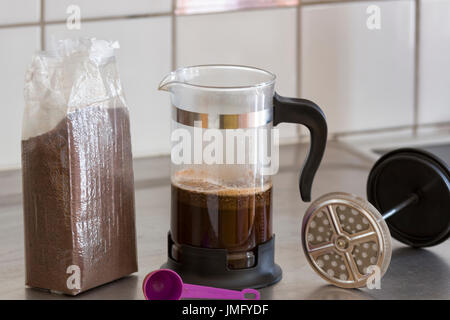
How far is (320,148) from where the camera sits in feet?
2.59

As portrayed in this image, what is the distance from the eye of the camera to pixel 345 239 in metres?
0.75

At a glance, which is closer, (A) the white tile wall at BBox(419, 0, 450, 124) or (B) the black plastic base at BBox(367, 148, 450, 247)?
(B) the black plastic base at BBox(367, 148, 450, 247)

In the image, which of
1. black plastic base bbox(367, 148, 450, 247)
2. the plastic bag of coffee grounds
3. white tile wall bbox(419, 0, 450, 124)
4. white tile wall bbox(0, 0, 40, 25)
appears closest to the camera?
the plastic bag of coffee grounds

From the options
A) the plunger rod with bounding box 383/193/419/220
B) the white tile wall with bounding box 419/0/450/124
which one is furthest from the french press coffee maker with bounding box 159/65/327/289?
the white tile wall with bounding box 419/0/450/124

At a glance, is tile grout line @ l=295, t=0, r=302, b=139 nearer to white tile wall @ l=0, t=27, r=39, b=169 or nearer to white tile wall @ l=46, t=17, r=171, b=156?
white tile wall @ l=46, t=17, r=171, b=156

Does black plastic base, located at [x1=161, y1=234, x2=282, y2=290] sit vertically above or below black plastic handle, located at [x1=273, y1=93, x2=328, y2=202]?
below

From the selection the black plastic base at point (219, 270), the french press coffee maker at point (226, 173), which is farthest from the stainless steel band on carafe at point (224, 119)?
the black plastic base at point (219, 270)

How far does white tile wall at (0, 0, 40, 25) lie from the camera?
1.05 metres

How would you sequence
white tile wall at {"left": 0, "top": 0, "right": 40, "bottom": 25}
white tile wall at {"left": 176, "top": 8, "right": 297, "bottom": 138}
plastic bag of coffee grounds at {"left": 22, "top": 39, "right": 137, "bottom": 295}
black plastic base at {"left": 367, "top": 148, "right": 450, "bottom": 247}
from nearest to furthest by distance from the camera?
plastic bag of coffee grounds at {"left": 22, "top": 39, "right": 137, "bottom": 295}, black plastic base at {"left": 367, "top": 148, "right": 450, "bottom": 247}, white tile wall at {"left": 0, "top": 0, "right": 40, "bottom": 25}, white tile wall at {"left": 176, "top": 8, "right": 297, "bottom": 138}

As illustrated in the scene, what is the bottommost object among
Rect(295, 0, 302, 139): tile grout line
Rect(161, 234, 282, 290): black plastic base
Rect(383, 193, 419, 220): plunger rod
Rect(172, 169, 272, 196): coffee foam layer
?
Rect(161, 234, 282, 290): black plastic base

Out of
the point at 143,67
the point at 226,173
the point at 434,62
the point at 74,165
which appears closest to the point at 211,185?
the point at 226,173

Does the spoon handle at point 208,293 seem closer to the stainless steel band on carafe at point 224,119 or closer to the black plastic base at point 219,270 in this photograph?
the black plastic base at point 219,270

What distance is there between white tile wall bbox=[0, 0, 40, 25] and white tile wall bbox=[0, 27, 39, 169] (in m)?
0.01
